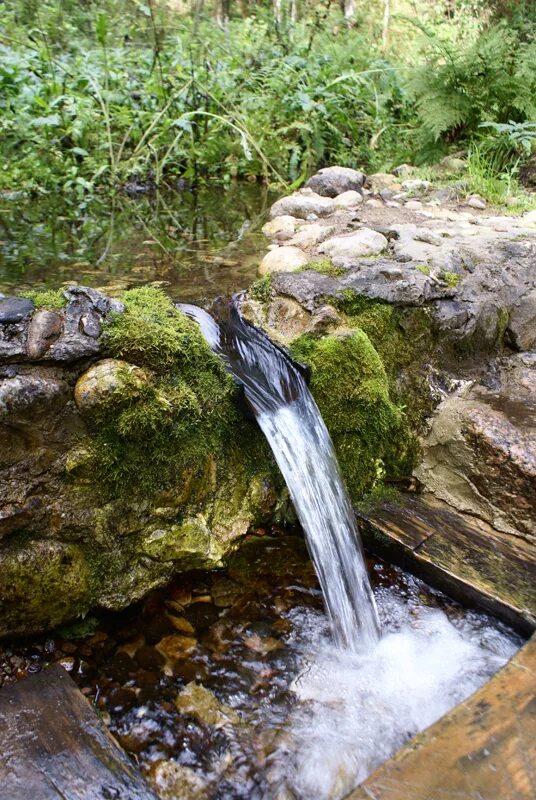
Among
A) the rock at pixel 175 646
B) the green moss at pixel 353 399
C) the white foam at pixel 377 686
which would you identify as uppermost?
the green moss at pixel 353 399

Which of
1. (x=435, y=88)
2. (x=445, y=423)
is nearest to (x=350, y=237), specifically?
(x=445, y=423)

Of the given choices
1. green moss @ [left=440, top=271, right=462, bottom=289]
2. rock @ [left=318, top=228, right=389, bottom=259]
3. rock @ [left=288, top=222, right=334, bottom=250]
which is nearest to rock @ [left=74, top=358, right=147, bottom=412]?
rock @ [left=318, top=228, right=389, bottom=259]

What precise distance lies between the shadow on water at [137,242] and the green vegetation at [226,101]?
652 millimetres

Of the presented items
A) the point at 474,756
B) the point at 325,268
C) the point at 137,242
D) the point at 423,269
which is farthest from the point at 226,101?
the point at 474,756

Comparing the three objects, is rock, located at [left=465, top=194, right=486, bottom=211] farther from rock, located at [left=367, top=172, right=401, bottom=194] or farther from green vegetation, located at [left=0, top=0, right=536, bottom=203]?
rock, located at [left=367, top=172, right=401, bottom=194]

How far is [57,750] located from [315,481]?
4.80ft

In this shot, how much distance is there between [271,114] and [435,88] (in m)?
2.17

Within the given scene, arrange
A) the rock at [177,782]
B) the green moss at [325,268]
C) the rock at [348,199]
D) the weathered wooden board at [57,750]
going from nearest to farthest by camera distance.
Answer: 1. the weathered wooden board at [57,750]
2. the rock at [177,782]
3. the green moss at [325,268]
4. the rock at [348,199]

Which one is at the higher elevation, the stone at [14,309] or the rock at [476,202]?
the stone at [14,309]

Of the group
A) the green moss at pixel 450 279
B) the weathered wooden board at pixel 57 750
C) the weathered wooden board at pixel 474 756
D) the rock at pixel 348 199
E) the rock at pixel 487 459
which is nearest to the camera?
the weathered wooden board at pixel 474 756

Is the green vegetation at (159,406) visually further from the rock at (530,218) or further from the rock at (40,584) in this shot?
the rock at (530,218)

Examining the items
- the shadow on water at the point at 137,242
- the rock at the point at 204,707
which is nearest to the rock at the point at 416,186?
the shadow on water at the point at 137,242

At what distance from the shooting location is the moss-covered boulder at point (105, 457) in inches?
87.3

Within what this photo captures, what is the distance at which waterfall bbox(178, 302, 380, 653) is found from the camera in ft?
8.54
